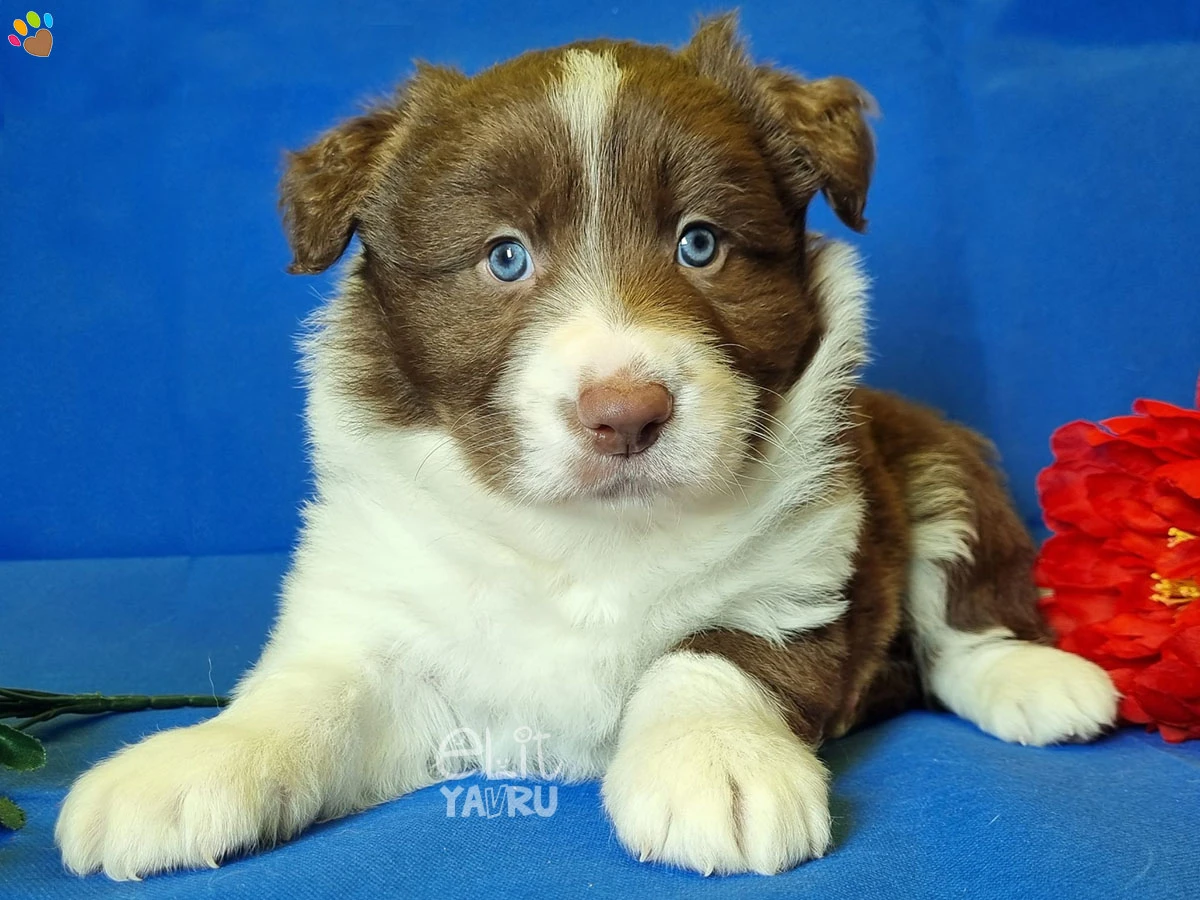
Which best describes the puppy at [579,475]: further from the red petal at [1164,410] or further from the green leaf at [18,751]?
the red petal at [1164,410]

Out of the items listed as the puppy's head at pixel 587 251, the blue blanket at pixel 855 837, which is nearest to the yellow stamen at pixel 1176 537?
the blue blanket at pixel 855 837

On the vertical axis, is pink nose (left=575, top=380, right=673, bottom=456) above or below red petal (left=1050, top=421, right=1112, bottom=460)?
above

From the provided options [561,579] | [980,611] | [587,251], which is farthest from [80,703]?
[980,611]

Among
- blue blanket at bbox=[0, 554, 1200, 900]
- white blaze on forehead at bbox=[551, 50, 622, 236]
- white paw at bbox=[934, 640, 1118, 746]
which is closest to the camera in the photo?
blue blanket at bbox=[0, 554, 1200, 900]

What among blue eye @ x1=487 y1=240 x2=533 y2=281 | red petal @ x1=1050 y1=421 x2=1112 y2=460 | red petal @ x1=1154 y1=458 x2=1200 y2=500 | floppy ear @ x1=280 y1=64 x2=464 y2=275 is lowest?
red petal @ x1=1154 y1=458 x2=1200 y2=500

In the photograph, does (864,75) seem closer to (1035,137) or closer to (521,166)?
(1035,137)

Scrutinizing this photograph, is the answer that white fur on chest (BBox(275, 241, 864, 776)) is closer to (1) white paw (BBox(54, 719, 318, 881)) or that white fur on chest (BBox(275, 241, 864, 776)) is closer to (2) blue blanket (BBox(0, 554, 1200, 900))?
(2) blue blanket (BBox(0, 554, 1200, 900))

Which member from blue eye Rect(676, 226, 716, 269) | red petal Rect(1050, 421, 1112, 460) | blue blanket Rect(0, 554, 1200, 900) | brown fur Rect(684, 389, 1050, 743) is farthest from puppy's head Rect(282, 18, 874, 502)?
red petal Rect(1050, 421, 1112, 460)
